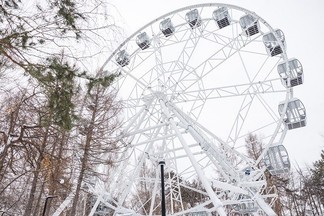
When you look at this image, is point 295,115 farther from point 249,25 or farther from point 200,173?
point 200,173

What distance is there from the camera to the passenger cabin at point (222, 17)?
16578mm

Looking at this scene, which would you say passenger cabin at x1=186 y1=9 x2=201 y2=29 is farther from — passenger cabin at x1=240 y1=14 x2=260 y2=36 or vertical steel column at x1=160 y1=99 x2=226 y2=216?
vertical steel column at x1=160 y1=99 x2=226 y2=216

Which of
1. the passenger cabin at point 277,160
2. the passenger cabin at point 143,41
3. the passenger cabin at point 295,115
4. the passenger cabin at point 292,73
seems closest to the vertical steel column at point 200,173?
the passenger cabin at point 143,41

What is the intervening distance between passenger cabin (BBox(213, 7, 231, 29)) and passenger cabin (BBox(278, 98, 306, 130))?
5.97 m

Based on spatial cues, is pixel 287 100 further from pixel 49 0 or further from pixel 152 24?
pixel 49 0

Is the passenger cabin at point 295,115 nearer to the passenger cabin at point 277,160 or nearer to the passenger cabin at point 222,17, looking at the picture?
the passenger cabin at point 277,160

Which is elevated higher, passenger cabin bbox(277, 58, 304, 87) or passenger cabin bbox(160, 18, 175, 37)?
passenger cabin bbox(160, 18, 175, 37)

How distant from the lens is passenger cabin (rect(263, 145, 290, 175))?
1425cm

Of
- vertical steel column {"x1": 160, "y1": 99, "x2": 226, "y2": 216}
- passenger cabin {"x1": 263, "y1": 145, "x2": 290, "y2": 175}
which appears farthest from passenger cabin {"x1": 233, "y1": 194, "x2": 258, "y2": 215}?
vertical steel column {"x1": 160, "y1": 99, "x2": 226, "y2": 216}

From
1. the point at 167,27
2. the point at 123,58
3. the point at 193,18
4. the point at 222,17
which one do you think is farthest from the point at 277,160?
the point at 123,58

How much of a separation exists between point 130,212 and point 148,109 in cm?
522

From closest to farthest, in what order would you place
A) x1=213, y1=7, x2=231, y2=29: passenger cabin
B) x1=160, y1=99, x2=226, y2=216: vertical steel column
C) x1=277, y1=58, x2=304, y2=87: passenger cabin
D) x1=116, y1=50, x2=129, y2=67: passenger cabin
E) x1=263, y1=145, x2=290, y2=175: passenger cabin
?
x1=160, y1=99, x2=226, y2=216: vertical steel column < x1=263, y1=145, x2=290, y2=175: passenger cabin < x1=277, y1=58, x2=304, y2=87: passenger cabin < x1=213, y1=7, x2=231, y2=29: passenger cabin < x1=116, y1=50, x2=129, y2=67: passenger cabin

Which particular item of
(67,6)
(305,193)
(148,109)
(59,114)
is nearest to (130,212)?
(148,109)

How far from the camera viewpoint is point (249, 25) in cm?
1587
